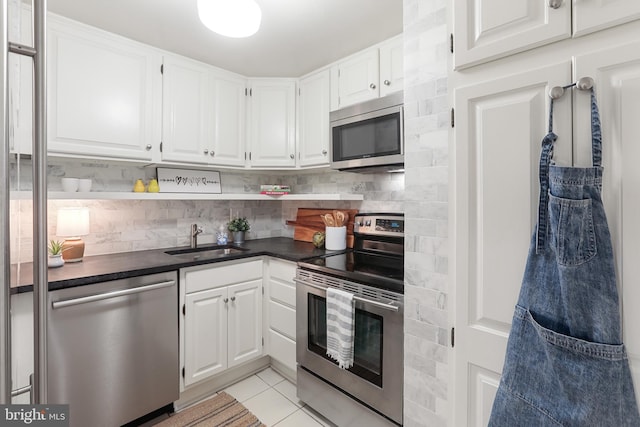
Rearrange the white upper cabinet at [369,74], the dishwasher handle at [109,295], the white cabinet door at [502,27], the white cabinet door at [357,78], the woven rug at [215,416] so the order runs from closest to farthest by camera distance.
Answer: the white cabinet door at [502,27] → the dishwasher handle at [109,295] → the woven rug at [215,416] → the white upper cabinet at [369,74] → the white cabinet door at [357,78]

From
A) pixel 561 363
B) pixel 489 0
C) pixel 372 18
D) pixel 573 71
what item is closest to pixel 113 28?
pixel 372 18

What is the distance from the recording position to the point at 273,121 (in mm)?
2645

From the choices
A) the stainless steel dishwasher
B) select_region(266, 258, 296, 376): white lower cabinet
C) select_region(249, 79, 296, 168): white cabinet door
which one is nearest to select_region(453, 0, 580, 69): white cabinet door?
select_region(266, 258, 296, 376): white lower cabinet

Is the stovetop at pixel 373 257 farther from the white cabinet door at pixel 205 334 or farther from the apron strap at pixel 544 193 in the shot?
the apron strap at pixel 544 193

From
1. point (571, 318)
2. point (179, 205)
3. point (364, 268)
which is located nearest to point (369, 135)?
point (364, 268)

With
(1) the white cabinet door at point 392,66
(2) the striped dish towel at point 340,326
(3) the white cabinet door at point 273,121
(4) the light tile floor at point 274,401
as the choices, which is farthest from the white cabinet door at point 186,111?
→ (4) the light tile floor at point 274,401

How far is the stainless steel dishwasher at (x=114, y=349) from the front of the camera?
151cm

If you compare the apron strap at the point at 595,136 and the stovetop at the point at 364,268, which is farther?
the stovetop at the point at 364,268

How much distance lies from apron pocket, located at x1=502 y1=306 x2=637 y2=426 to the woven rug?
5.40 feet

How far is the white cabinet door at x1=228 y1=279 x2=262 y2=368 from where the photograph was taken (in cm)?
220

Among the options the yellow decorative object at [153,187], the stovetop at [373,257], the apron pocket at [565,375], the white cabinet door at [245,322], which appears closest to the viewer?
the apron pocket at [565,375]

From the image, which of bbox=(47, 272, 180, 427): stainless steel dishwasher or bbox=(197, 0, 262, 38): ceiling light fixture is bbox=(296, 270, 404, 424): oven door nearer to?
bbox=(47, 272, 180, 427): stainless steel dishwasher

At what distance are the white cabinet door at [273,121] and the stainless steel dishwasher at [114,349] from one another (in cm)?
127

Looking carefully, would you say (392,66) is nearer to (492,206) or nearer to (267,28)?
(267,28)
